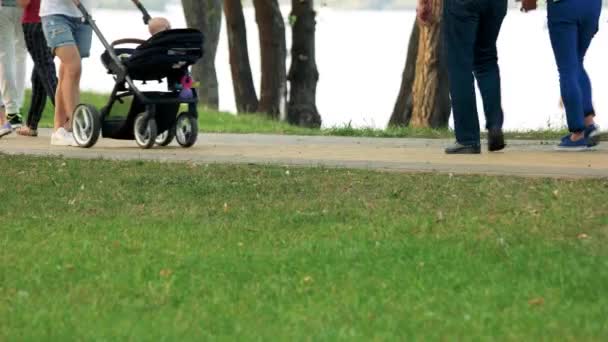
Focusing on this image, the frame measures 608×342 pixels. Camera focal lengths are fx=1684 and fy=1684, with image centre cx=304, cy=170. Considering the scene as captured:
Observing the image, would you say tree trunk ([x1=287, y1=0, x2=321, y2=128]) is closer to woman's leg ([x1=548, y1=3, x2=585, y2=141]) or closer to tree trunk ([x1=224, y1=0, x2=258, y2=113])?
tree trunk ([x1=224, y1=0, x2=258, y2=113])

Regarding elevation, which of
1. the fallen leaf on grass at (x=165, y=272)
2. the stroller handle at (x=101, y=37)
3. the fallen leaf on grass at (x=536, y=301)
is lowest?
the fallen leaf on grass at (x=165, y=272)

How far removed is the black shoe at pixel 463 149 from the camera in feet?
39.2

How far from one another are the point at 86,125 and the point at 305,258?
633 centimetres

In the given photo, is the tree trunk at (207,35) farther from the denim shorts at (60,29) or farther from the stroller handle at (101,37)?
the stroller handle at (101,37)

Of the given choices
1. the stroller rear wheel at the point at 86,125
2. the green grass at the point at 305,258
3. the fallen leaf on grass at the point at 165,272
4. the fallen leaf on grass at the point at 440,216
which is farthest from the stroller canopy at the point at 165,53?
the fallen leaf on grass at the point at 165,272

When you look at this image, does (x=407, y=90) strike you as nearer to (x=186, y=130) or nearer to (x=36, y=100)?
(x=36, y=100)

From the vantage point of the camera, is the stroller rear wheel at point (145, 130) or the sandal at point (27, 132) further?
the sandal at point (27, 132)

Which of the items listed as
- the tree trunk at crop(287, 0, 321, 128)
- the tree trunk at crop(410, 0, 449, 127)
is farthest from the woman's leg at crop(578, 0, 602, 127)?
the tree trunk at crop(287, 0, 321, 128)

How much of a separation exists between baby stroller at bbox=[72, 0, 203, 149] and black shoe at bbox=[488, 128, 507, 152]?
231 cm

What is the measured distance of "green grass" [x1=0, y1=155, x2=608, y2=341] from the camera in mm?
6117

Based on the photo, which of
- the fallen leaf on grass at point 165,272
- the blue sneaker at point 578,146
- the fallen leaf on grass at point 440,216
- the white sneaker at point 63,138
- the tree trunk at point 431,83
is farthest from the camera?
the tree trunk at point 431,83

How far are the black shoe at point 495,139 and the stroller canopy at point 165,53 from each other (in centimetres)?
231

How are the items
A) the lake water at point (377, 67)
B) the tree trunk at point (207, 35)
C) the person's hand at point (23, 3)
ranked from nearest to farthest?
the person's hand at point (23, 3), the tree trunk at point (207, 35), the lake water at point (377, 67)

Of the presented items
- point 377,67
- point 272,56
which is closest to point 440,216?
point 272,56
